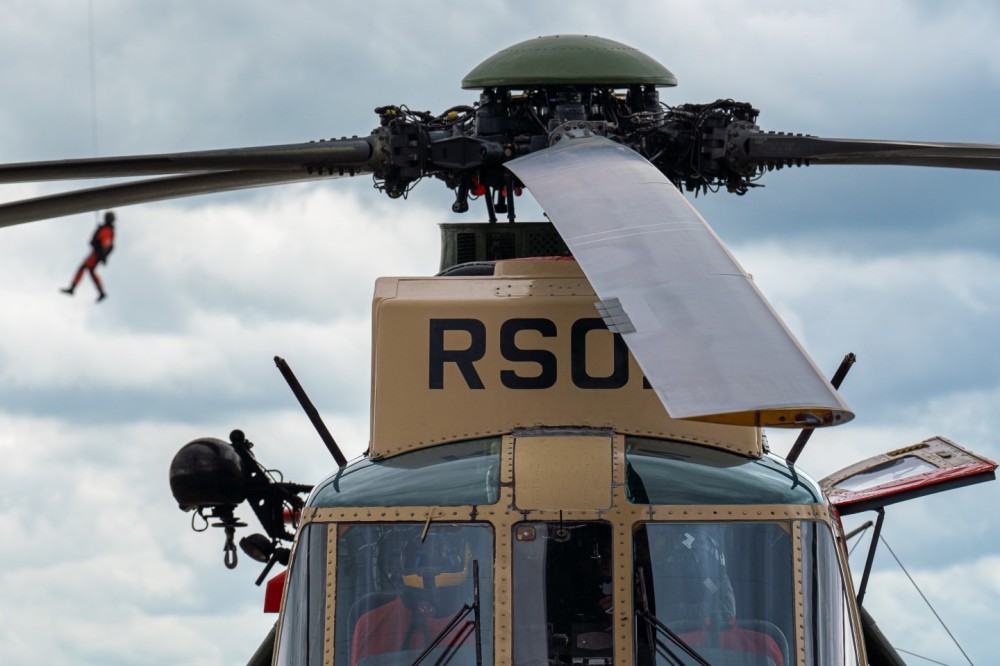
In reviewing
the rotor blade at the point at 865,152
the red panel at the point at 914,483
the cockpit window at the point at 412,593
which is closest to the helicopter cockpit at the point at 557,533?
the cockpit window at the point at 412,593

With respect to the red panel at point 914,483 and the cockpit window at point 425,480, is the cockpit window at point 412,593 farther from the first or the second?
the red panel at point 914,483

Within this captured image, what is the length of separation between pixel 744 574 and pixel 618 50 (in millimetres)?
3283

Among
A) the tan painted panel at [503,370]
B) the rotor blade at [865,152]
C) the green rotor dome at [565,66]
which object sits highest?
the green rotor dome at [565,66]

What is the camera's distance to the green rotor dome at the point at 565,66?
9609 millimetres

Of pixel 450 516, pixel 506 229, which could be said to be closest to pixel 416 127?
pixel 506 229

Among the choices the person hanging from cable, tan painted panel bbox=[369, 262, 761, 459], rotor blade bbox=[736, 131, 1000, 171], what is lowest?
tan painted panel bbox=[369, 262, 761, 459]

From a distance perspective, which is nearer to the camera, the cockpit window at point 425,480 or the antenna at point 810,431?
the cockpit window at point 425,480

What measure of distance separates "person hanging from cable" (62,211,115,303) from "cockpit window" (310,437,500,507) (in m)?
1.90

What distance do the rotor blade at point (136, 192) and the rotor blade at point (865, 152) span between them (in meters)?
2.34

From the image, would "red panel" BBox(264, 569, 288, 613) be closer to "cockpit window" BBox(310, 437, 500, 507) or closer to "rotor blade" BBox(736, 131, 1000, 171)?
"cockpit window" BBox(310, 437, 500, 507)

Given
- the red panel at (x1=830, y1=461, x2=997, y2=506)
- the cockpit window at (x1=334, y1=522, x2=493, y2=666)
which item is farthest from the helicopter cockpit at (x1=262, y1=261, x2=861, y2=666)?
the red panel at (x1=830, y1=461, x2=997, y2=506)

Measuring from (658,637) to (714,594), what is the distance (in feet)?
1.04

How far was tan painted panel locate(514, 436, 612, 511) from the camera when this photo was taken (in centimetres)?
786

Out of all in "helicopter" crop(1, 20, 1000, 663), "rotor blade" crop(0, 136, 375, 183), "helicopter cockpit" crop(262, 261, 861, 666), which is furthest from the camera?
"rotor blade" crop(0, 136, 375, 183)
